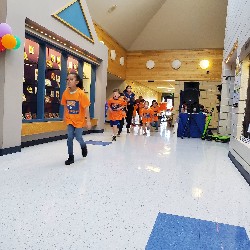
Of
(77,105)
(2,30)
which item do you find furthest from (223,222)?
(2,30)

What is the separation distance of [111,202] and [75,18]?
5654mm

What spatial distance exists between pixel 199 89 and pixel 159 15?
4.32 m

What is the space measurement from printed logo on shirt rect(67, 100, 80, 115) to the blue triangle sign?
2794mm

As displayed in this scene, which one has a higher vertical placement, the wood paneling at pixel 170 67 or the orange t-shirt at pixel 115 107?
the wood paneling at pixel 170 67

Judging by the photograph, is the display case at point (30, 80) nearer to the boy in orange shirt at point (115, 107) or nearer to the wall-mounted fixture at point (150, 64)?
the boy in orange shirt at point (115, 107)

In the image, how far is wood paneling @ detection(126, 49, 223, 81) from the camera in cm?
1366

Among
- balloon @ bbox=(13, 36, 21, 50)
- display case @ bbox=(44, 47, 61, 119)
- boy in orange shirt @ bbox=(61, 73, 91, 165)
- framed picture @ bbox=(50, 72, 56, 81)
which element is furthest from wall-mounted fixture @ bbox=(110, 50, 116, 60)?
boy in orange shirt @ bbox=(61, 73, 91, 165)

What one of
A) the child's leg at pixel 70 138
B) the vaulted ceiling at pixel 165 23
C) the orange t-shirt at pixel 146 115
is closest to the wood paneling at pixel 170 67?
the vaulted ceiling at pixel 165 23

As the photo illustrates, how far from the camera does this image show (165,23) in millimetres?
12859

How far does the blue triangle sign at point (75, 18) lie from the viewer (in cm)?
609

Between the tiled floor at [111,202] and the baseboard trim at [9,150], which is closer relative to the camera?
the tiled floor at [111,202]

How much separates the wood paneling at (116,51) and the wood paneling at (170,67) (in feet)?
2.23

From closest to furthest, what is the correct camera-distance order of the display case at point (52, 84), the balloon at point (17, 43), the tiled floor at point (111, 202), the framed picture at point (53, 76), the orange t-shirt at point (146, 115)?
the tiled floor at point (111, 202), the balloon at point (17, 43), the display case at point (52, 84), the framed picture at point (53, 76), the orange t-shirt at point (146, 115)

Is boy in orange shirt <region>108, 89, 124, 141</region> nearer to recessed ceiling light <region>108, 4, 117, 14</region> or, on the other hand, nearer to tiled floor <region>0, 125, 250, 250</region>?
tiled floor <region>0, 125, 250, 250</region>
